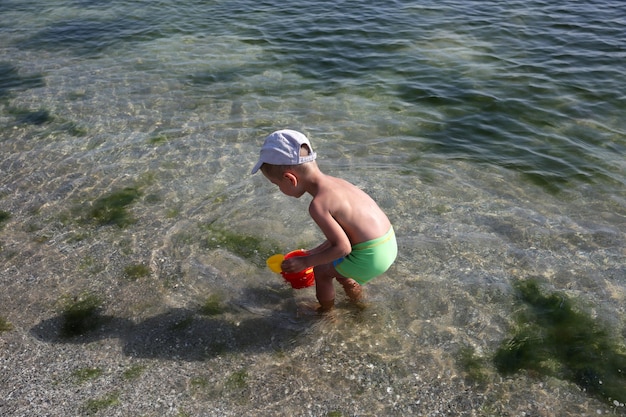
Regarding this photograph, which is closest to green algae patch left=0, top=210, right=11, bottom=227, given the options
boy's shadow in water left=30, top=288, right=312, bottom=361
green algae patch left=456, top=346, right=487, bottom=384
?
boy's shadow in water left=30, top=288, right=312, bottom=361

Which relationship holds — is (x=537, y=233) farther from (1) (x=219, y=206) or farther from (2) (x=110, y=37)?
(2) (x=110, y=37)

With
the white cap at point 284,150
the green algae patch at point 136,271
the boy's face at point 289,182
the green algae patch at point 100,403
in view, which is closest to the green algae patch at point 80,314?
the green algae patch at point 136,271

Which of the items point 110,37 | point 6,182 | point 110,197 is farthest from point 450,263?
point 110,37

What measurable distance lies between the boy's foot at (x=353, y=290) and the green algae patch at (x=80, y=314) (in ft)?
7.44

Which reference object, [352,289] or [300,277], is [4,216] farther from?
[352,289]

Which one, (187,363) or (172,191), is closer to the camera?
(187,363)

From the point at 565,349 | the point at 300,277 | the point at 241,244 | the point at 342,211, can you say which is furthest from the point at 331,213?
the point at 565,349

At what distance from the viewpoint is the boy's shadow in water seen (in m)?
4.45

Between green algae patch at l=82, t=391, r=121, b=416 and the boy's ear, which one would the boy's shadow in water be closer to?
green algae patch at l=82, t=391, r=121, b=416

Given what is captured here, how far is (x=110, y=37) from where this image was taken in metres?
13.1

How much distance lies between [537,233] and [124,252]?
4599 mm

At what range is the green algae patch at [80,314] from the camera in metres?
4.60

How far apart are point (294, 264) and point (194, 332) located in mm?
1160

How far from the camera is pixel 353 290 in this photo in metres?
5.00
